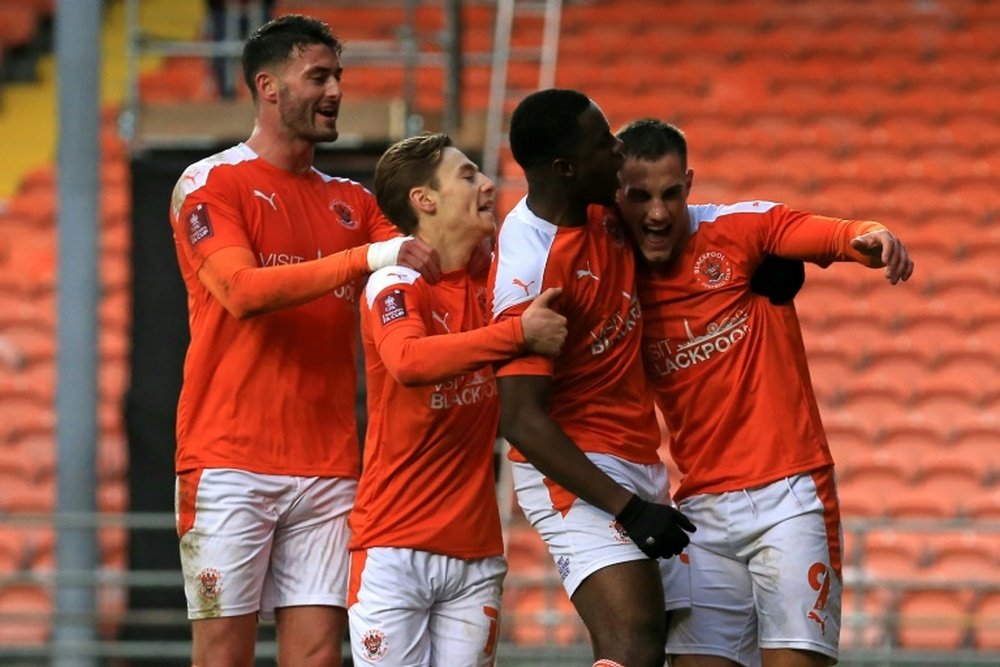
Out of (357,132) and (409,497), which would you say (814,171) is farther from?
(409,497)

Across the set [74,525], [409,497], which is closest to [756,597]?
[409,497]

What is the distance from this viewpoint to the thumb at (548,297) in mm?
4723

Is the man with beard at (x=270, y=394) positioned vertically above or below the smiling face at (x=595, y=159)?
below

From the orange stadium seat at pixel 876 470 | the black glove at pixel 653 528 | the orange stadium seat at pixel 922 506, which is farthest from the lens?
the orange stadium seat at pixel 876 470

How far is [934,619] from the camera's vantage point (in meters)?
8.45

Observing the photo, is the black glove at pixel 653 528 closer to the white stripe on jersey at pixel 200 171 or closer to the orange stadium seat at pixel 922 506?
the white stripe on jersey at pixel 200 171

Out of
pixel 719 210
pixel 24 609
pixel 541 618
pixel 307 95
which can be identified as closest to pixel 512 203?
pixel 24 609

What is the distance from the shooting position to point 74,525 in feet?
26.5

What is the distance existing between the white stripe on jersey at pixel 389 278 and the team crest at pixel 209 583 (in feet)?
3.00

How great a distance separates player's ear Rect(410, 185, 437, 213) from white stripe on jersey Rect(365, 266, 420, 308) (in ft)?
0.74

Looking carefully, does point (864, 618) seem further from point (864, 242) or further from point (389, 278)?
point (389, 278)

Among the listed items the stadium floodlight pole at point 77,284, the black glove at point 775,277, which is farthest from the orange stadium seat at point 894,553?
the black glove at point 775,277

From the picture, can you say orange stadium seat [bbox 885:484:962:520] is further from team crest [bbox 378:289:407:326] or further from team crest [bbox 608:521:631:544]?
team crest [bbox 378:289:407:326]

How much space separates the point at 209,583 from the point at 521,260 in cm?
133
